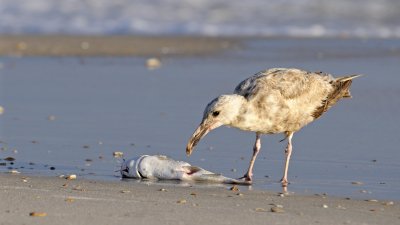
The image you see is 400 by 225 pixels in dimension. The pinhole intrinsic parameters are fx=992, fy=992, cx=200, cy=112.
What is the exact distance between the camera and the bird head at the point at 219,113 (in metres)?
7.60

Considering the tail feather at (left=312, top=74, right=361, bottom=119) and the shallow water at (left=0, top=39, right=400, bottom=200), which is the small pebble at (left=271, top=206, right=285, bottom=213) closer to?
the shallow water at (left=0, top=39, right=400, bottom=200)

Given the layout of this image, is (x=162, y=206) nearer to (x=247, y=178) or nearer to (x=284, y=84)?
(x=247, y=178)

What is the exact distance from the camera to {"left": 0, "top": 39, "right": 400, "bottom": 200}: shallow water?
8250 mm

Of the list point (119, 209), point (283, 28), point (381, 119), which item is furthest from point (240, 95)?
point (283, 28)

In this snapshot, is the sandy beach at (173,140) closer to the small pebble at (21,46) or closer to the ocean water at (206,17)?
the small pebble at (21,46)

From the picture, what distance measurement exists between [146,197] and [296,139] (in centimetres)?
318

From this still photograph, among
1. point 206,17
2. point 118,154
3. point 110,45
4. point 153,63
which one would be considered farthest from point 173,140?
point 206,17

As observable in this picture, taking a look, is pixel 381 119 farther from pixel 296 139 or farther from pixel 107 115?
pixel 107 115

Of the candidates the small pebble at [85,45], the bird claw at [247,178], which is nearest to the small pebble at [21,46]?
the small pebble at [85,45]

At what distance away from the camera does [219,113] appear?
760cm

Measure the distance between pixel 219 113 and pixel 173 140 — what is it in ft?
7.07

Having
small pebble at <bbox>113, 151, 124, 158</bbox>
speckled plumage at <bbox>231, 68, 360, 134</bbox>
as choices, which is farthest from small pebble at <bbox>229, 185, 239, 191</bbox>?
small pebble at <bbox>113, 151, 124, 158</bbox>

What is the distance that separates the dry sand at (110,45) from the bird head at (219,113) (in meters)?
9.94

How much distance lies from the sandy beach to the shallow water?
0.02 meters
